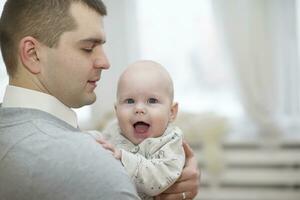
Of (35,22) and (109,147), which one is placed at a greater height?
(35,22)

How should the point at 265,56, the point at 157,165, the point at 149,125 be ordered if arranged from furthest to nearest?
the point at 265,56, the point at 149,125, the point at 157,165

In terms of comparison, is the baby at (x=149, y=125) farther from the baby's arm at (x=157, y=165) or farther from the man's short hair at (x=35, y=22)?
the man's short hair at (x=35, y=22)

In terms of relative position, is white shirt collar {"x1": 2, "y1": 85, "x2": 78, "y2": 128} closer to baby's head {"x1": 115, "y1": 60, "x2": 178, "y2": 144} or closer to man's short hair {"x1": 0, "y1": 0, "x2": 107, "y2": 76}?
man's short hair {"x1": 0, "y1": 0, "x2": 107, "y2": 76}

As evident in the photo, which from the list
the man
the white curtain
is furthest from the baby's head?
the white curtain

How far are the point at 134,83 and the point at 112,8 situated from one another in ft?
7.43

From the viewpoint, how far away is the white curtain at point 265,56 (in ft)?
11.0

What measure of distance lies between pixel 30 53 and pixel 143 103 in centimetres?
45

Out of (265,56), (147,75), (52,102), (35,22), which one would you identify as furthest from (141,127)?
(265,56)

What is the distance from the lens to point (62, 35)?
117 cm

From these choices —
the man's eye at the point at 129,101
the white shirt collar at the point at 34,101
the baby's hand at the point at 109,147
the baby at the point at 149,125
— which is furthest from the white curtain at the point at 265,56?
the white shirt collar at the point at 34,101

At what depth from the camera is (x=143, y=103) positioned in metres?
1.50

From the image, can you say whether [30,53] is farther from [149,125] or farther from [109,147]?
[149,125]

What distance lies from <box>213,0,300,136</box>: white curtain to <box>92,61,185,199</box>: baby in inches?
75.3

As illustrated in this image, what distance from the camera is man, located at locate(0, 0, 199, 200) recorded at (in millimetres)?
1044
